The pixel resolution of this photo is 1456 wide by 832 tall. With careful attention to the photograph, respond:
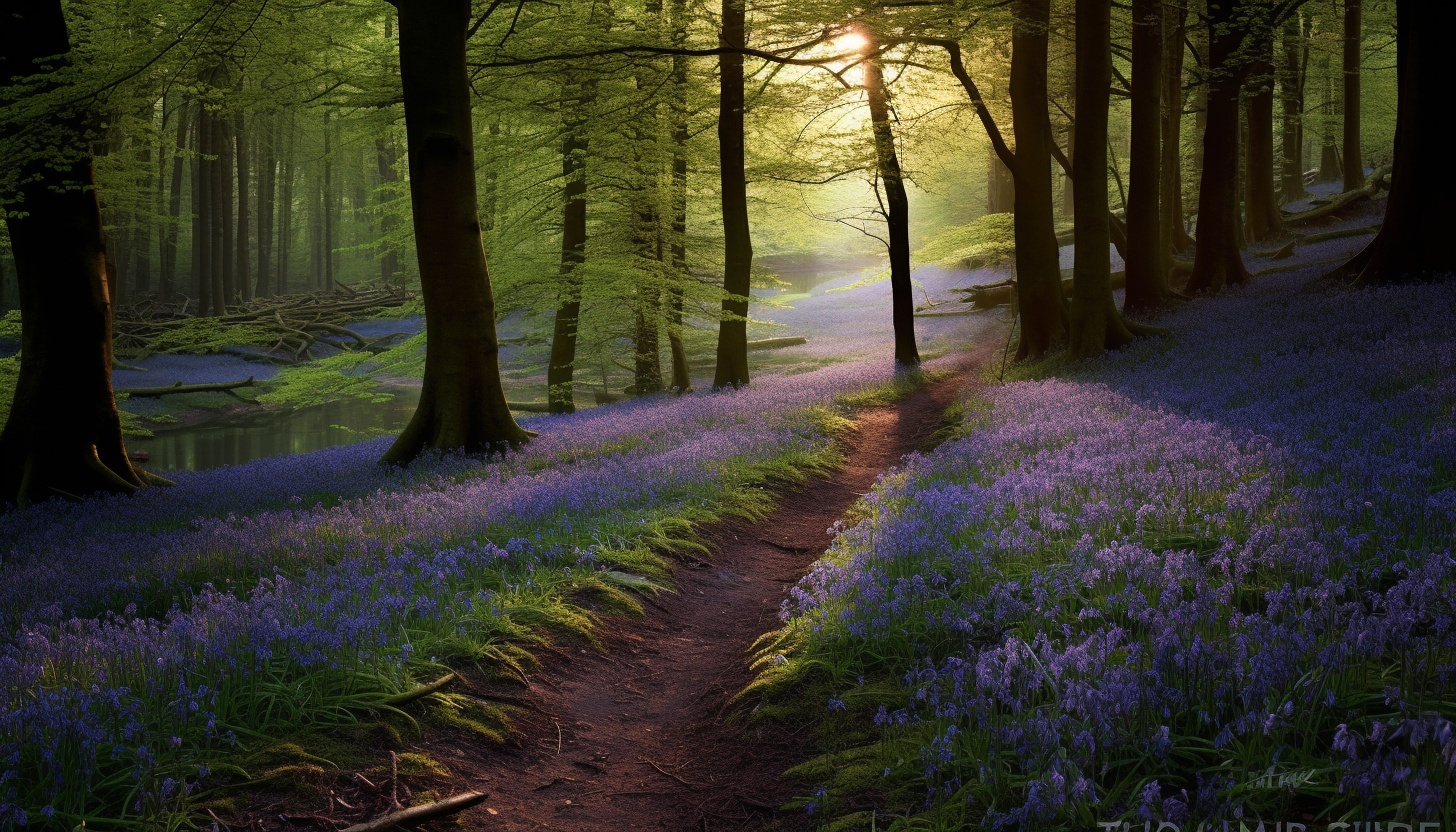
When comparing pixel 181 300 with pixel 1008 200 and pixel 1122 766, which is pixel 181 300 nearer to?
pixel 1008 200

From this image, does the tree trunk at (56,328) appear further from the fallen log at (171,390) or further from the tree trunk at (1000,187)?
the tree trunk at (1000,187)

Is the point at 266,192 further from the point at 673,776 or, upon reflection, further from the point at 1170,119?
the point at 673,776

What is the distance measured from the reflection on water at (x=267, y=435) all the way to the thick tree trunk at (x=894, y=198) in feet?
46.5

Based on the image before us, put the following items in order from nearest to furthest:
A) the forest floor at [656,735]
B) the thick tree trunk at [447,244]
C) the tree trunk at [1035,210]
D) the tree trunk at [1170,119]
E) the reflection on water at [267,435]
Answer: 1. the forest floor at [656,735]
2. the thick tree trunk at [447,244]
3. the tree trunk at [1035,210]
4. the tree trunk at [1170,119]
5. the reflection on water at [267,435]

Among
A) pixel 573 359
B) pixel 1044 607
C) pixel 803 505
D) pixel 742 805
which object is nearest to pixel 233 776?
pixel 742 805

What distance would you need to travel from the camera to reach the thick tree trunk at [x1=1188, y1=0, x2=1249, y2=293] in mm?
17547

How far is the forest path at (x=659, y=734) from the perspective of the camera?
3771mm

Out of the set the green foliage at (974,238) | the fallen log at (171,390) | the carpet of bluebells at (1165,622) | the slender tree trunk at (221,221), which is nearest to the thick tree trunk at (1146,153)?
the green foliage at (974,238)

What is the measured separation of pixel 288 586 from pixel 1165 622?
4.87 m

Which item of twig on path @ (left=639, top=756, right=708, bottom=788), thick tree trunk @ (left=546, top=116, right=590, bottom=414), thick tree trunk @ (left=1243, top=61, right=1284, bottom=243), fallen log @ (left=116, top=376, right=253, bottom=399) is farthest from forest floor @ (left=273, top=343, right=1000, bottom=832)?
thick tree trunk @ (left=1243, top=61, right=1284, bottom=243)

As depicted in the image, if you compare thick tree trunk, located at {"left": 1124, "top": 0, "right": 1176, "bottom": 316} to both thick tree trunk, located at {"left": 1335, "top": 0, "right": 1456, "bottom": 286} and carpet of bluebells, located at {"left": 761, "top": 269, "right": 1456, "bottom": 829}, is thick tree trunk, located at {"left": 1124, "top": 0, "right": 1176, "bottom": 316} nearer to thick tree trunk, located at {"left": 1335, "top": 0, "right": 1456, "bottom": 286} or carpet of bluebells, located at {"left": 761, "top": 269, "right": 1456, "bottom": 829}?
thick tree trunk, located at {"left": 1335, "top": 0, "right": 1456, "bottom": 286}

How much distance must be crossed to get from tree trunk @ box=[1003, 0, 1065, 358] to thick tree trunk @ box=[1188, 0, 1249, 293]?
3.67 metres

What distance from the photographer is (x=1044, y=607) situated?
405 cm

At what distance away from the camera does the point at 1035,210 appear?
1714 cm
